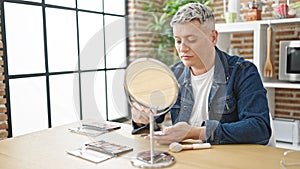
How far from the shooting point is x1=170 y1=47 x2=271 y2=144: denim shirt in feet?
3.80

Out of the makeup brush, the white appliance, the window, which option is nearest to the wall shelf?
the white appliance

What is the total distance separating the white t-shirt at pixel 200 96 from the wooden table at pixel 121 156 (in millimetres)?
129

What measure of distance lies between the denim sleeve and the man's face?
0.24m

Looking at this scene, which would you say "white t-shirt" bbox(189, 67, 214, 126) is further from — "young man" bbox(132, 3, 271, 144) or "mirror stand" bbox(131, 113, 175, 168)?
"mirror stand" bbox(131, 113, 175, 168)

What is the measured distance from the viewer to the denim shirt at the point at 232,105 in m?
1.16

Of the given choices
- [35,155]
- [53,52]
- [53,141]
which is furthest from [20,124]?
[35,155]

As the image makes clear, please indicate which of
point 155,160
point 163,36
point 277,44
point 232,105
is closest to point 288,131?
point 277,44

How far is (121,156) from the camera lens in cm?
111

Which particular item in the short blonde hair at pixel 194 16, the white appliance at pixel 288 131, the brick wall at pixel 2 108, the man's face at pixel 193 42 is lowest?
the white appliance at pixel 288 131

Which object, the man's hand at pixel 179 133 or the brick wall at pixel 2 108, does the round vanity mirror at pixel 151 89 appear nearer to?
the man's hand at pixel 179 133

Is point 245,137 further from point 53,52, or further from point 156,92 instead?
point 53,52

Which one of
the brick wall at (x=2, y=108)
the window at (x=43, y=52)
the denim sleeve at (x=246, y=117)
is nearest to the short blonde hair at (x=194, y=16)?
the denim sleeve at (x=246, y=117)

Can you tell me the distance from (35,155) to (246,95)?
0.86 m

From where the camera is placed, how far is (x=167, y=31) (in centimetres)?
98
